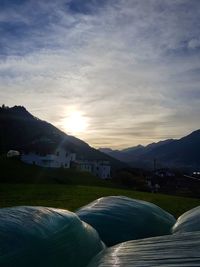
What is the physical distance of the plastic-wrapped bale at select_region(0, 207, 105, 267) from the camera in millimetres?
3379

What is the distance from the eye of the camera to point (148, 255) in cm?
Result: 282

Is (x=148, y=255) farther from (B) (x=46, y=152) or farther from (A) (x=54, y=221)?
(B) (x=46, y=152)

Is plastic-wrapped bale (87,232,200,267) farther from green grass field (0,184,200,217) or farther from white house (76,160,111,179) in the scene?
white house (76,160,111,179)

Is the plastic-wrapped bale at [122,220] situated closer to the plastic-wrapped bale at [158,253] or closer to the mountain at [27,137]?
the plastic-wrapped bale at [158,253]

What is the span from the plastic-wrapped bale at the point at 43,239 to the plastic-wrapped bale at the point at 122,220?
97cm

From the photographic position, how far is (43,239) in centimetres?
356

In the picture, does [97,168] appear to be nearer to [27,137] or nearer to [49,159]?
[49,159]

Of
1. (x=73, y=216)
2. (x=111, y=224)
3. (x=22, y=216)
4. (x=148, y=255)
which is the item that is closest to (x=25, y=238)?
(x=22, y=216)

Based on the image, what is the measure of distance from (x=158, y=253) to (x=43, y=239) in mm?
1172

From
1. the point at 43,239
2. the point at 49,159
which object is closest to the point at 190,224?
the point at 43,239

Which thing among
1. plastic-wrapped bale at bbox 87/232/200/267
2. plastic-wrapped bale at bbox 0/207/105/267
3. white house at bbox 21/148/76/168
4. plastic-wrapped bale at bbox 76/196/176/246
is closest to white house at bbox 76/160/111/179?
white house at bbox 21/148/76/168

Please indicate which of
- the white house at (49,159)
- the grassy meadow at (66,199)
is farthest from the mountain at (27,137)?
the grassy meadow at (66,199)

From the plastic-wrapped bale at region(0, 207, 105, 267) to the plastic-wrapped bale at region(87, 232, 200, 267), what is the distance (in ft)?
1.97

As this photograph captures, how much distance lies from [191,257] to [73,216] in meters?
1.84
